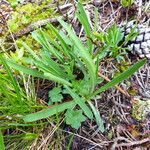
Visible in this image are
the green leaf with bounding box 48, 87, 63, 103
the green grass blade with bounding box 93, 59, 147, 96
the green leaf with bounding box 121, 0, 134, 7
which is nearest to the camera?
the green grass blade with bounding box 93, 59, 147, 96

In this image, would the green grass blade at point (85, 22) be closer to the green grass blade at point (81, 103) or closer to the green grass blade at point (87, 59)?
the green grass blade at point (87, 59)

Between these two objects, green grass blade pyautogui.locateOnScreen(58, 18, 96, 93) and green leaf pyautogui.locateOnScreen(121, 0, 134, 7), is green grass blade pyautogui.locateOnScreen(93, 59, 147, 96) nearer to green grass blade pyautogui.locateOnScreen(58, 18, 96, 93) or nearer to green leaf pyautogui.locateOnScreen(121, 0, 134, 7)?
green grass blade pyautogui.locateOnScreen(58, 18, 96, 93)

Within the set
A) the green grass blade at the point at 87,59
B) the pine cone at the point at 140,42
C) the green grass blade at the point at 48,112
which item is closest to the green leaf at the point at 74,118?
the green grass blade at the point at 48,112

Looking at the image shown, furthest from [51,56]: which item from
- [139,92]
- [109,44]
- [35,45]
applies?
[139,92]

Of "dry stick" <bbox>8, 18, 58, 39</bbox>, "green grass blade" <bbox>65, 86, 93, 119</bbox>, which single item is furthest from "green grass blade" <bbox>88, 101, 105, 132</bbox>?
"dry stick" <bbox>8, 18, 58, 39</bbox>

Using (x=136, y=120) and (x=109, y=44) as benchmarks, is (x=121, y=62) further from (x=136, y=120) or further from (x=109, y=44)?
(x=136, y=120)

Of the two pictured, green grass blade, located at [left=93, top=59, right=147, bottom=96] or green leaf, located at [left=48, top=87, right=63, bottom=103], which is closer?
green grass blade, located at [left=93, top=59, right=147, bottom=96]

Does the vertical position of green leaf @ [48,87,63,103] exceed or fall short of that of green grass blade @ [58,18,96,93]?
it falls short
